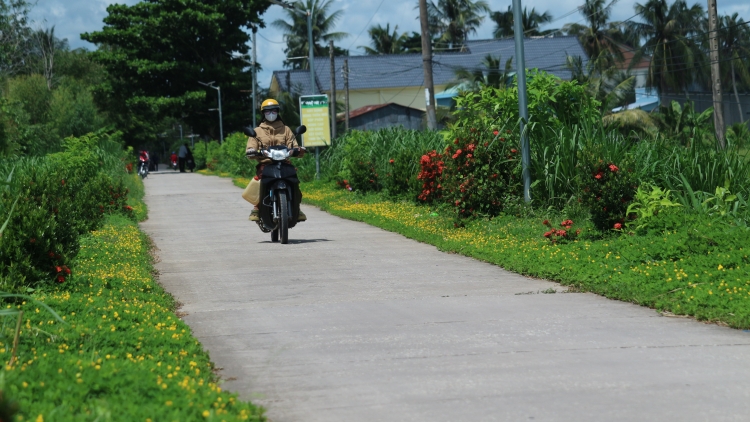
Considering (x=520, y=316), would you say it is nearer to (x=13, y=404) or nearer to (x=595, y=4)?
(x=13, y=404)

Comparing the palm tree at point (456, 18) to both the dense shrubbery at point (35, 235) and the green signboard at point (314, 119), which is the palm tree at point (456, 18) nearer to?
the green signboard at point (314, 119)

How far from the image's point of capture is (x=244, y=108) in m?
62.0

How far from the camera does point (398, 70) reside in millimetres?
72438

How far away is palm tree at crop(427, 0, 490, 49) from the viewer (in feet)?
264

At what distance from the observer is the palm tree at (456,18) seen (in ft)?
264

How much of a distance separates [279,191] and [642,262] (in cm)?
559

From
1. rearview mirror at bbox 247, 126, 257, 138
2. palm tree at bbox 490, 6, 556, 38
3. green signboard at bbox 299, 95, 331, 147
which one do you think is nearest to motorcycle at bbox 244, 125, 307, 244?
rearview mirror at bbox 247, 126, 257, 138

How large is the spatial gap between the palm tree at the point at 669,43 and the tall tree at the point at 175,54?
24.6m

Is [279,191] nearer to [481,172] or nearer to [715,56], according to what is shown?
[481,172]

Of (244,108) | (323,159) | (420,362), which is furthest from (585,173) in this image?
(244,108)

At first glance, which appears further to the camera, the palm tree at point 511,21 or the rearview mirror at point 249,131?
the palm tree at point 511,21

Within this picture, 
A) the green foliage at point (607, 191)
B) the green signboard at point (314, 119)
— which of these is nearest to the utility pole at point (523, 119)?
the green foliage at point (607, 191)

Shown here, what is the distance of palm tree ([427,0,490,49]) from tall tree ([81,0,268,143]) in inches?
995

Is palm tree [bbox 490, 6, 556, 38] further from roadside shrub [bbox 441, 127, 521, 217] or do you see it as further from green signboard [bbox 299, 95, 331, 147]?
roadside shrub [bbox 441, 127, 521, 217]
